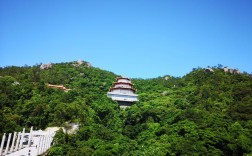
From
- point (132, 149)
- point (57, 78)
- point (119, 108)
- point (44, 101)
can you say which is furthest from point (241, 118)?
point (57, 78)

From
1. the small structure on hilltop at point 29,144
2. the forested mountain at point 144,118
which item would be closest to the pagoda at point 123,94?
the forested mountain at point 144,118

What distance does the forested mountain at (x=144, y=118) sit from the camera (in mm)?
34438

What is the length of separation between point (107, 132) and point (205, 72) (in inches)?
1512

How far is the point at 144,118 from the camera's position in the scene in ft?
153

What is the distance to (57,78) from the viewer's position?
6919 cm

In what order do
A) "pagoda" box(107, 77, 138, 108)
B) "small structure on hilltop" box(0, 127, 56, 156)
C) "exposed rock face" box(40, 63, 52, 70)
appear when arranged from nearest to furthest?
"small structure on hilltop" box(0, 127, 56, 156)
"pagoda" box(107, 77, 138, 108)
"exposed rock face" box(40, 63, 52, 70)

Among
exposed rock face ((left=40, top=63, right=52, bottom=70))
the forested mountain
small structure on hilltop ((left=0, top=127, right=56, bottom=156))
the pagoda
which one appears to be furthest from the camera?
exposed rock face ((left=40, top=63, right=52, bottom=70))

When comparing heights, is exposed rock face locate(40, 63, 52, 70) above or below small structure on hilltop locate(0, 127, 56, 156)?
above

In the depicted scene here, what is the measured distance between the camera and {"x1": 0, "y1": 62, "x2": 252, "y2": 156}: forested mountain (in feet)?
113

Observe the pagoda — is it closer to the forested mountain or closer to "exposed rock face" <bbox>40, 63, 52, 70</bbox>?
the forested mountain

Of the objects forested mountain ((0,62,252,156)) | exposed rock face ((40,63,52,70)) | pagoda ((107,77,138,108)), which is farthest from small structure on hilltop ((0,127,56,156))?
exposed rock face ((40,63,52,70))

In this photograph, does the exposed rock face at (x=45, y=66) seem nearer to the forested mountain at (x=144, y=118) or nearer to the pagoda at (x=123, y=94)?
the forested mountain at (x=144, y=118)

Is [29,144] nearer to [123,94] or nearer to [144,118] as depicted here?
[144,118]

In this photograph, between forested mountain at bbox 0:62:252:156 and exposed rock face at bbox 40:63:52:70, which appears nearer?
forested mountain at bbox 0:62:252:156
